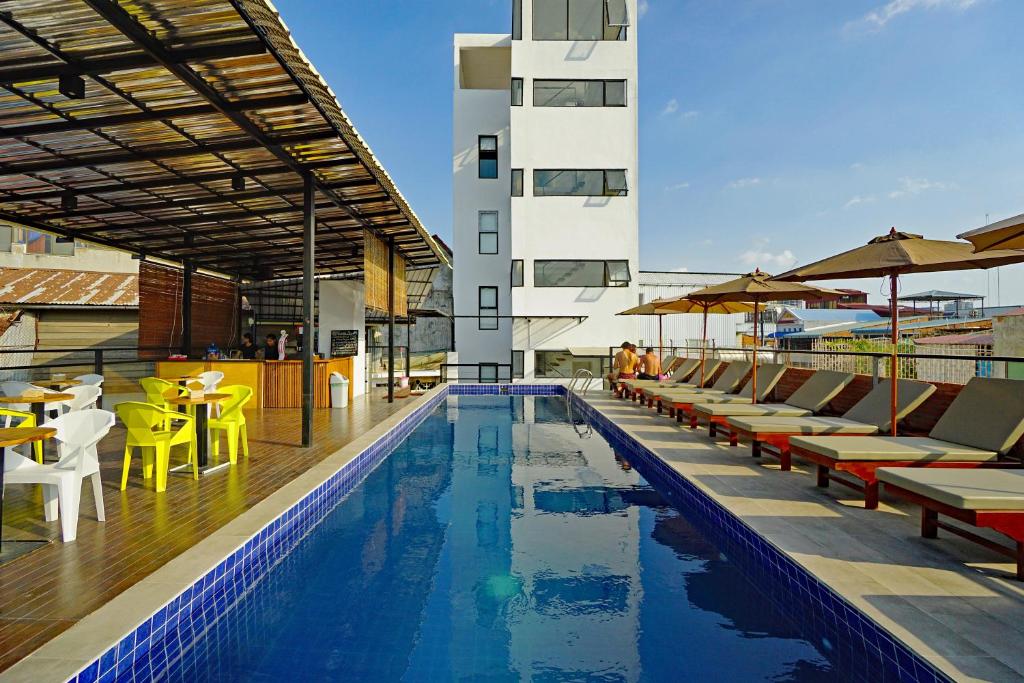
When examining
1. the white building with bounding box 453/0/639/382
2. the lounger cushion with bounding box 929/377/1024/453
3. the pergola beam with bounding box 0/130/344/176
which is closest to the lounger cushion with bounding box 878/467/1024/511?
the lounger cushion with bounding box 929/377/1024/453

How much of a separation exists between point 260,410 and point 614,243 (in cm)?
1189

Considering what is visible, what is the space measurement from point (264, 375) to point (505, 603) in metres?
9.28

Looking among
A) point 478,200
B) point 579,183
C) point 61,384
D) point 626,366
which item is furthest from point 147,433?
point 478,200

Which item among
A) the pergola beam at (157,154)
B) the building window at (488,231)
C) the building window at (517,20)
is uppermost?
the building window at (517,20)

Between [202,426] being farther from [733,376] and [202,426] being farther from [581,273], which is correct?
[581,273]

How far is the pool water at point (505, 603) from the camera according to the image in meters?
3.08

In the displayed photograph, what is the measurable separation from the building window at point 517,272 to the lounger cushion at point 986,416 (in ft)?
46.2

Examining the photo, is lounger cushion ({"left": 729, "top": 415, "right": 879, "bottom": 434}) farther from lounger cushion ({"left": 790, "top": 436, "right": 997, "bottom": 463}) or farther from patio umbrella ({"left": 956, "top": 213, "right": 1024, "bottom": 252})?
patio umbrella ({"left": 956, "top": 213, "right": 1024, "bottom": 252})

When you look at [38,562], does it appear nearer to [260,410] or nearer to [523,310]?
[260,410]

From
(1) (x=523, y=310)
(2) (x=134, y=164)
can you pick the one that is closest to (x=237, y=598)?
(2) (x=134, y=164)

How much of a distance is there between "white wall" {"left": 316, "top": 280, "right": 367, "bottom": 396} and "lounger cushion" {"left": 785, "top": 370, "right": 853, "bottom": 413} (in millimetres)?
9589

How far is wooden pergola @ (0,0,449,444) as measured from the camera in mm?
4027

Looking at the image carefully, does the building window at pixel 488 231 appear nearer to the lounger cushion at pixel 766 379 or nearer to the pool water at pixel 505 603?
the lounger cushion at pixel 766 379

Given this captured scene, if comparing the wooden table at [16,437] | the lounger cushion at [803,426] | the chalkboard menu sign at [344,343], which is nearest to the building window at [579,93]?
the chalkboard menu sign at [344,343]
